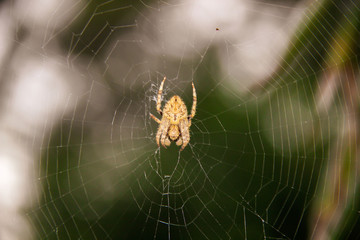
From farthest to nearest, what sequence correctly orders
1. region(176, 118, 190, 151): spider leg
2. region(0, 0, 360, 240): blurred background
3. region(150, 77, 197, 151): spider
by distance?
1. region(176, 118, 190, 151): spider leg
2. region(150, 77, 197, 151): spider
3. region(0, 0, 360, 240): blurred background

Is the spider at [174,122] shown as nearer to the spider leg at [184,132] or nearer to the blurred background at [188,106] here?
the spider leg at [184,132]

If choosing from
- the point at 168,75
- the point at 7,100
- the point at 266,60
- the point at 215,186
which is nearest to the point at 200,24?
the point at 168,75

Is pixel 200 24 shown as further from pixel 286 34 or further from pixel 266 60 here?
pixel 286 34

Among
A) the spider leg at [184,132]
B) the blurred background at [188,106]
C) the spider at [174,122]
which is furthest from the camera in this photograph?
the spider leg at [184,132]

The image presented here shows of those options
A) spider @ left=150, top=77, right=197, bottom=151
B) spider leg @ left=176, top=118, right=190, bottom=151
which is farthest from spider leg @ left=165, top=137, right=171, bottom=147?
spider leg @ left=176, top=118, right=190, bottom=151

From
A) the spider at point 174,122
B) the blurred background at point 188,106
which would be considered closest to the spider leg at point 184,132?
the spider at point 174,122

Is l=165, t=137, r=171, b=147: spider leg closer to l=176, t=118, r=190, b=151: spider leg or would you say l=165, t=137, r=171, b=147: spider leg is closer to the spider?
the spider

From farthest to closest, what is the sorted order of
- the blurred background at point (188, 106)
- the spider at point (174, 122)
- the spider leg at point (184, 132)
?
1. the spider leg at point (184, 132)
2. the spider at point (174, 122)
3. the blurred background at point (188, 106)
